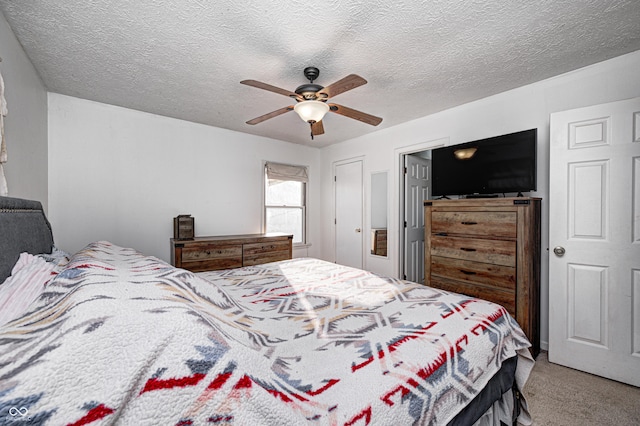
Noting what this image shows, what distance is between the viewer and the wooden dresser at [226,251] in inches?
133

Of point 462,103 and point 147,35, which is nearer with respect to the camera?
point 147,35

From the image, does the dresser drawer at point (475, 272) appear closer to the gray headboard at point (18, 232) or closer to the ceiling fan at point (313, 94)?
the ceiling fan at point (313, 94)

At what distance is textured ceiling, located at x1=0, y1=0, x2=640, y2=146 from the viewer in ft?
5.66

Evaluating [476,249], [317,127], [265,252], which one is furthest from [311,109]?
[265,252]

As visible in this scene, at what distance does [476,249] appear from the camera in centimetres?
270

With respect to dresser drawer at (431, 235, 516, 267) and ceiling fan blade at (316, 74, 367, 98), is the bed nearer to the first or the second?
dresser drawer at (431, 235, 516, 267)

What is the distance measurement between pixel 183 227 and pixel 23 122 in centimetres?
178

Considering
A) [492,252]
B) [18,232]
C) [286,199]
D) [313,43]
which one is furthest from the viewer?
[286,199]

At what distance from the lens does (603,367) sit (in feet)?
7.10

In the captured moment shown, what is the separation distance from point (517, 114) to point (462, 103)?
1.96ft

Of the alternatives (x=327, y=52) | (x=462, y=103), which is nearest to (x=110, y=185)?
(x=327, y=52)

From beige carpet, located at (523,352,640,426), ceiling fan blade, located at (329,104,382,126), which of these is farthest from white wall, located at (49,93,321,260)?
beige carpet, located at (523,352,640,426)

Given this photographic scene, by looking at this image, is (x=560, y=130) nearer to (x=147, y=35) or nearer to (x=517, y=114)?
(x=517, y=114)

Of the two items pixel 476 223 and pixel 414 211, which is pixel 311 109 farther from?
pixel 414 211
